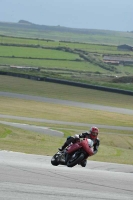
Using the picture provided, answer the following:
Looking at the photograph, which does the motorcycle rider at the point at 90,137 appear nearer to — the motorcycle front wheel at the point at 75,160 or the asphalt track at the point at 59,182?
the motorcycle front wheel at the point at 75,160

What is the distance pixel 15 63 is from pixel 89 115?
178 ft

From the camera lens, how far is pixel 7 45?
13225 cm

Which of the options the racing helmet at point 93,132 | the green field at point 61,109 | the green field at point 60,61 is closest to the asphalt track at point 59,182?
the racing helmet at point 93,132

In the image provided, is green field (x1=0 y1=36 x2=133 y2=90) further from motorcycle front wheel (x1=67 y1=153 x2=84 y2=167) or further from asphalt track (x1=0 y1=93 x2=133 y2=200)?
asphalt track (x1=0 y1=93 x2=133 y2=200)

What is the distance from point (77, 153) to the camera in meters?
17.0

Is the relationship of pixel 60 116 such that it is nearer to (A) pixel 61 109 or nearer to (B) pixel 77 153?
(A) pixel 61 109

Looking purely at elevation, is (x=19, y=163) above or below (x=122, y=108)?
above

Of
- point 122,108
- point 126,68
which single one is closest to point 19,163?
point 122,108

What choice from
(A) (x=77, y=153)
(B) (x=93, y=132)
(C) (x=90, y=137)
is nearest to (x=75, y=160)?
(A) (x=77, y=153)

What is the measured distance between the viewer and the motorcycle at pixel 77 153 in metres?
16.9

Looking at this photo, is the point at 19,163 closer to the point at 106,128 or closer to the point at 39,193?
the point at 39,193

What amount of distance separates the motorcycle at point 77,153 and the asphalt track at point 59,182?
22 cm

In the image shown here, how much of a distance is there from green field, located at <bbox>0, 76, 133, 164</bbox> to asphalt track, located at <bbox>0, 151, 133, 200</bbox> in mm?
6439

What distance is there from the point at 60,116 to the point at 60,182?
1398 inches
